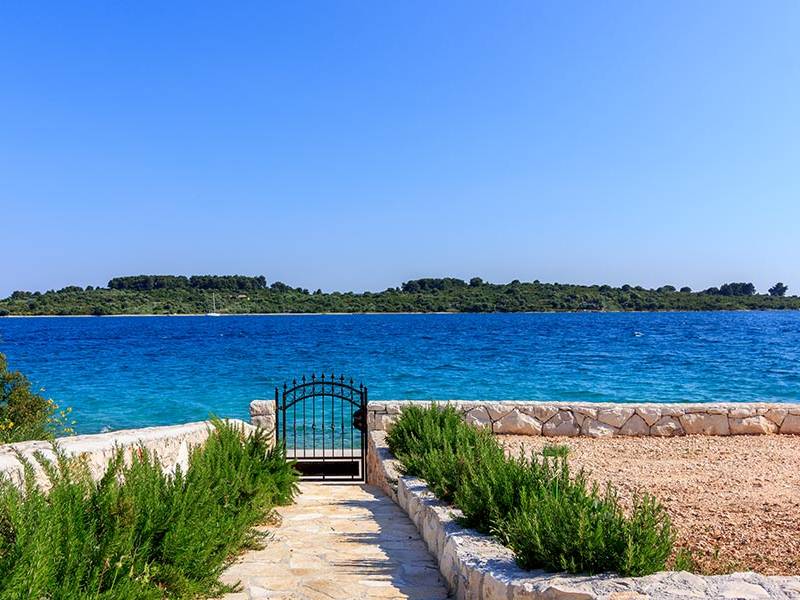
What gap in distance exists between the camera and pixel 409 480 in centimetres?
729

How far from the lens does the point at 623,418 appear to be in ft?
37.6

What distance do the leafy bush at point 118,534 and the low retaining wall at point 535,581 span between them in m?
1.54

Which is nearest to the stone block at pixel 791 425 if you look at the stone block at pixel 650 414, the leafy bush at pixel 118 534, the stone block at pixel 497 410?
the stone block at pixel 650 414

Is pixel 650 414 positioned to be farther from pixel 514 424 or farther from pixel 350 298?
pixel 350 298

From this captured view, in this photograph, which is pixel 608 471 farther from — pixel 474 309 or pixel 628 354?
pixel 474 309

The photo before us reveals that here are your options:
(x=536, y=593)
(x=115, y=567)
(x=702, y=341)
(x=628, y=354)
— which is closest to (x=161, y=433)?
(x=115, y=567)

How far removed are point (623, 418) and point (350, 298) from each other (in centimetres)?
11334

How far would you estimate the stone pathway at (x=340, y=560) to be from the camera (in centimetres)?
468

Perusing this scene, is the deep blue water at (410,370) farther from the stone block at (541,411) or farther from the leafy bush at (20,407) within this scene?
the stone block at (541,411)

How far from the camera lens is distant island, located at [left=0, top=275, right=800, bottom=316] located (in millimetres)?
111312

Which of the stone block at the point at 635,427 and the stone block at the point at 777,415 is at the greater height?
the stone block at the point at 777,415

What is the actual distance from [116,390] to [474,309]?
9056cm

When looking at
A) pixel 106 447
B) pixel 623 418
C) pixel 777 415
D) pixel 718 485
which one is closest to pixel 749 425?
pixel 777 415

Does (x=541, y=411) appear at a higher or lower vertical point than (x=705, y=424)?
higher
